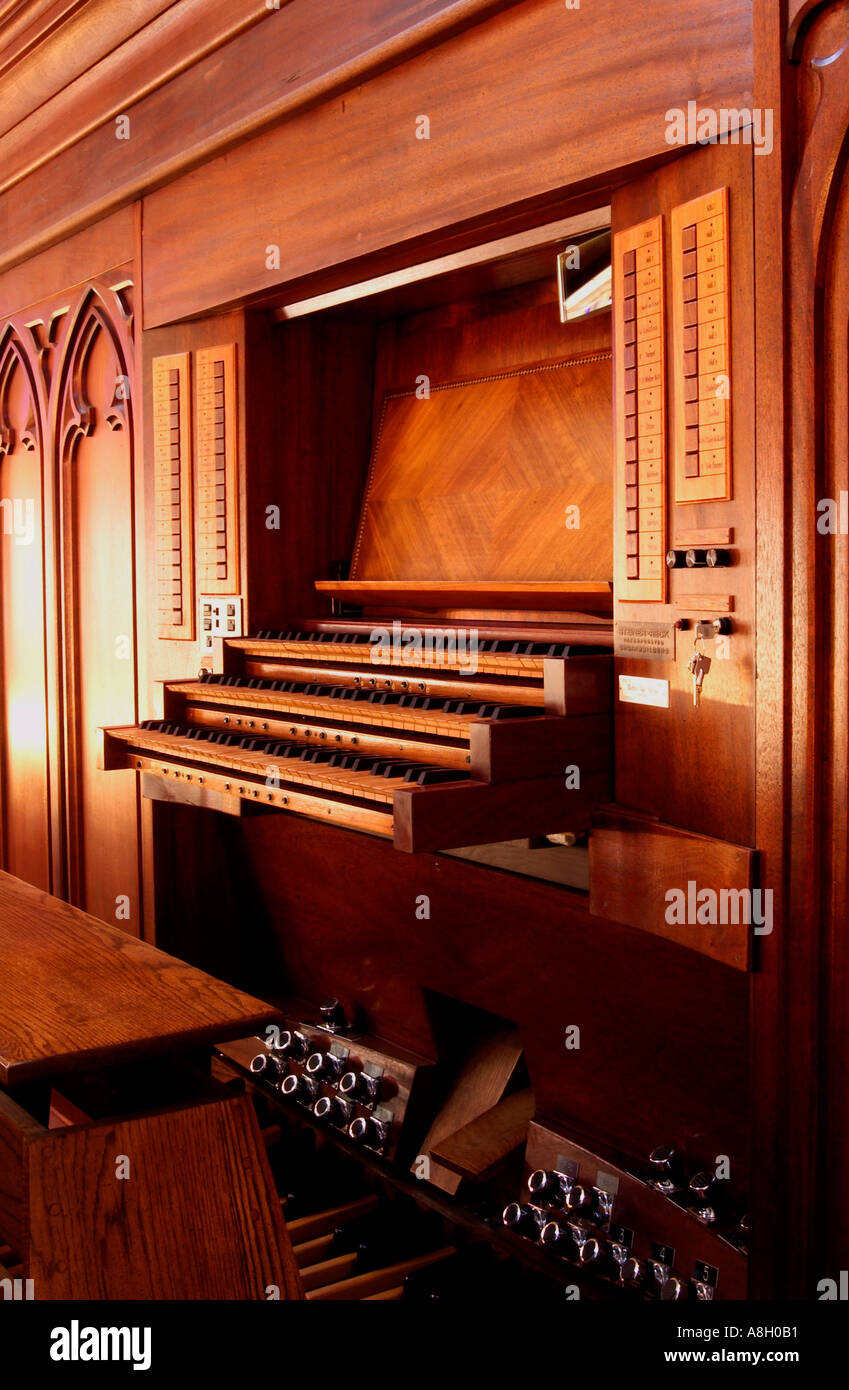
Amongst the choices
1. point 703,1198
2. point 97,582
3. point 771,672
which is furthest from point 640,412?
point 97,582

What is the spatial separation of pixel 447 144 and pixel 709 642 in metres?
1.21

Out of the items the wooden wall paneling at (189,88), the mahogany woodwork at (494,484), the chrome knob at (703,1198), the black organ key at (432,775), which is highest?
the wooden wall paneling at (189,88)

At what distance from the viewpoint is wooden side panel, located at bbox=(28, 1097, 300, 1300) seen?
1.51 m

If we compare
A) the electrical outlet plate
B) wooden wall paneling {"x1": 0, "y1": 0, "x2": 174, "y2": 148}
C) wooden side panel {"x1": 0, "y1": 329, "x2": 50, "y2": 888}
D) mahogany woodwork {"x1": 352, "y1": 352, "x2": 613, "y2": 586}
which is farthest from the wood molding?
wooden side panel {"x1": 0, "y1": 329, "x2": 50, "y2": 888}

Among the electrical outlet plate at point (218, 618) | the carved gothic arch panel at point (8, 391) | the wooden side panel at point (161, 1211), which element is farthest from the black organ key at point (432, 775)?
the carved gothic arch panel at point (8, 391)

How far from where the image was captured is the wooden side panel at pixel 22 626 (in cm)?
457

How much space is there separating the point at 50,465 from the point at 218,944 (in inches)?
71.4

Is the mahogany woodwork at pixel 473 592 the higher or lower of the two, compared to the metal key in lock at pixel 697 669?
higher

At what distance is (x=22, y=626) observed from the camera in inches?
187

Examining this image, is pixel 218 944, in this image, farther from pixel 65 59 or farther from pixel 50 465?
pixel 65 59

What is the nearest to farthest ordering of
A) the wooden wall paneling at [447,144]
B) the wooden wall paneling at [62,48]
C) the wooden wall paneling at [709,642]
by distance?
the wooden wall paneling at [709,642] → the wooden wall paneling at [447,144] → the wooden wall paneling at [62,48]

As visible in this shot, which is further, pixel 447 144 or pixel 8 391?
pixel 8 391

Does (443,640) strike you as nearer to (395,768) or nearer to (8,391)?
(395,768)

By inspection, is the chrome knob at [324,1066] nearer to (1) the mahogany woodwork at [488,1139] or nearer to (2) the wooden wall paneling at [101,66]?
(1) the mahogany woodwork at [488,1139]
